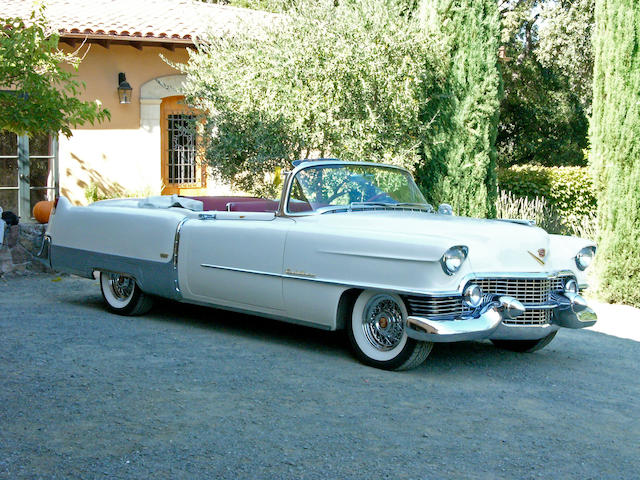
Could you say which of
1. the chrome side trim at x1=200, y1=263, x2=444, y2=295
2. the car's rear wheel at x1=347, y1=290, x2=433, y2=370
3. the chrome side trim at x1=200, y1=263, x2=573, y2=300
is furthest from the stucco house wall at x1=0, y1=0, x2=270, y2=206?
the car's rear wheel at x1=347, y1=290, x2=433, y2=370

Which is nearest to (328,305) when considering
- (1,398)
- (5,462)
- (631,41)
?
(1,398)

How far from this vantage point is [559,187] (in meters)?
15.3

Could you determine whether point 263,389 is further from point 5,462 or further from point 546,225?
point 546,225

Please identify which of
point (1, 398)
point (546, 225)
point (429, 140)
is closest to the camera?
point (1, 398)

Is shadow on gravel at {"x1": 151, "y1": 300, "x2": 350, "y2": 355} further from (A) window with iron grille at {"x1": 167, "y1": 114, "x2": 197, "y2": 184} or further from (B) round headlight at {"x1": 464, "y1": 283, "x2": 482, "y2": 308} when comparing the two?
(A) window with iron grille at {"x1": 167, "y1": 114, "x2": 197, "y2": 184}

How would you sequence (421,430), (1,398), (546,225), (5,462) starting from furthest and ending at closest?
(546,225), (1,398), (421,430), (5,462)

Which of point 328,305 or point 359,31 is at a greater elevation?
point 359,31

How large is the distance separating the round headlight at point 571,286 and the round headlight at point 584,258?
218 mm

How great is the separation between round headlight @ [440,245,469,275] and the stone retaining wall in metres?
6.54

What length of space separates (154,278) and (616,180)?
5.77m

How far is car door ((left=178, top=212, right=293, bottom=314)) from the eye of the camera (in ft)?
20.6

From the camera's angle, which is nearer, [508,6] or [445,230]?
[445,230]

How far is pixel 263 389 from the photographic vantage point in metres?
5.09

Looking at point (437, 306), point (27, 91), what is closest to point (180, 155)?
point (27, 91)
